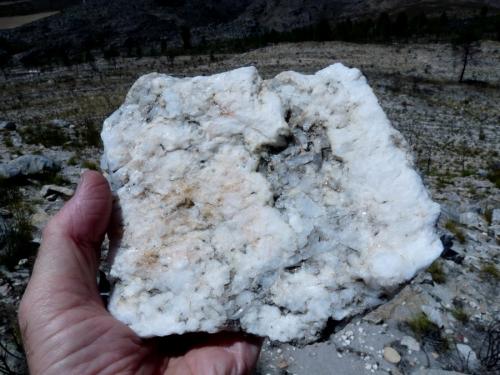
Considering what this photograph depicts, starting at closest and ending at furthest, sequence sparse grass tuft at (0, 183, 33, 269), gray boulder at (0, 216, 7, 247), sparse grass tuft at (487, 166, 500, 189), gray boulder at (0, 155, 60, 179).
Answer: sparse grass tuft at (0, 183, 33, 269) < gray boulder at (0, 216, 7, 247) < gray boulder at (0, 155, 60, 179) < sparse grass tuft at (487, 166, 500, 189)

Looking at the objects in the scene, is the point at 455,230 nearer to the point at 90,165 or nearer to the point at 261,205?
the point at 261,205

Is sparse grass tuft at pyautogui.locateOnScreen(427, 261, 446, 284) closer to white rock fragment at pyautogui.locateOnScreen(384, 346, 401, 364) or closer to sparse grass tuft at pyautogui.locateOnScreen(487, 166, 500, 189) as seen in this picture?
white rock fragment at pyautogui.locateOnScreen(384, 346, 401, 364)

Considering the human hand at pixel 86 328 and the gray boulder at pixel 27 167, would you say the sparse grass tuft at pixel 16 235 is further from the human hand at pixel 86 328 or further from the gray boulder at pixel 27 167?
the human hand at pixel 86 328

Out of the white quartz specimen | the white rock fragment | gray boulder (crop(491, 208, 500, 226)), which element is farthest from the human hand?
gray boulder (crop(491, 208, 500, 226))

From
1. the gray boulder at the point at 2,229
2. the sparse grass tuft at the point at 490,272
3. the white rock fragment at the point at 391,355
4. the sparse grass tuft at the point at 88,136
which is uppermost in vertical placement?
the gray boulder at the point at 2,229

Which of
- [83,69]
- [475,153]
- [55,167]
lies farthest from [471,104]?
[83,69]

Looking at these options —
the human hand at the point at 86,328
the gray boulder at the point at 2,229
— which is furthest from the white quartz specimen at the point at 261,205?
the gray boulder at the point at 2,229

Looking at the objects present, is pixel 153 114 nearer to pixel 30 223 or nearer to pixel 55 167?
pixel 30 223
